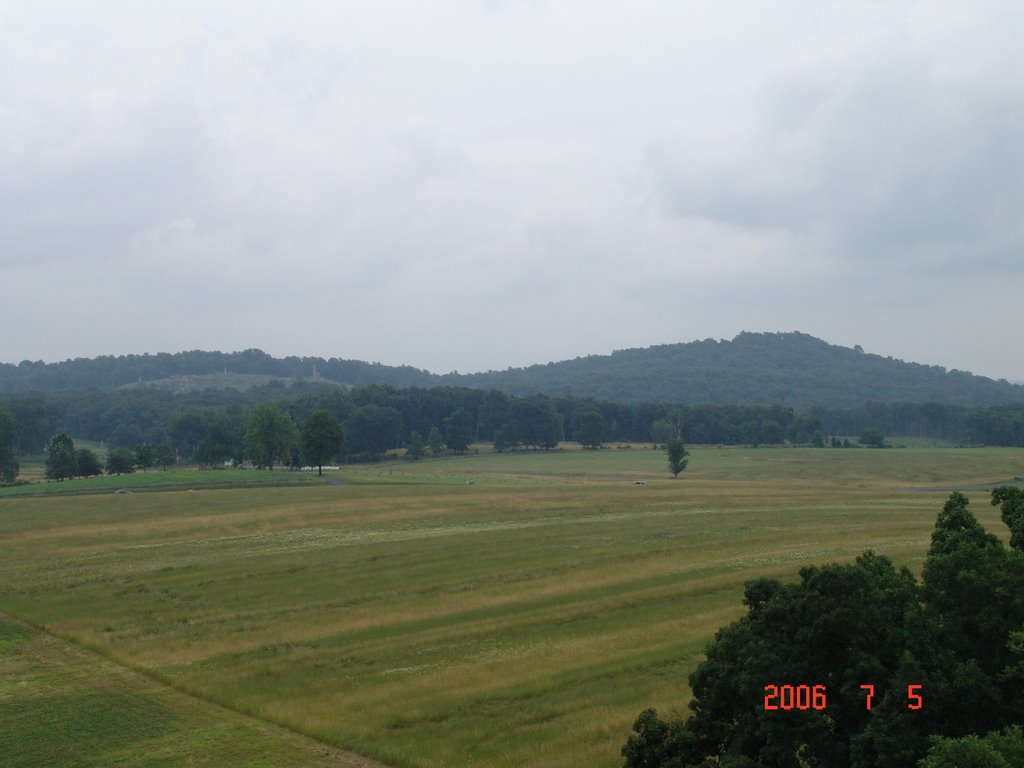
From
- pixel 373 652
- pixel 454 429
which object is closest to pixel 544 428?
pixel 454 429

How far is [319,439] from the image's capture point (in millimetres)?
118688

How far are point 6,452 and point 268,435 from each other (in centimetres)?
3619

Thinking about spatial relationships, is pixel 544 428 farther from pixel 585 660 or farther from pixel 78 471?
pixel 585 660

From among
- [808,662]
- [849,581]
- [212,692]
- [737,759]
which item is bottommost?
[212,692]

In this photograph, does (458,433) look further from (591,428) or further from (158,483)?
(158,483)

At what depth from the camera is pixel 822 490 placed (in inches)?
3659

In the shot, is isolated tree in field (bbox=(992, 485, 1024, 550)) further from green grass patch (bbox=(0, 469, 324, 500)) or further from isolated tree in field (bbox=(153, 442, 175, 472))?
isolated tree in field (bbox=(153, 442, 175, 472))

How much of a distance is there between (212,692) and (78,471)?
120918 millimetres

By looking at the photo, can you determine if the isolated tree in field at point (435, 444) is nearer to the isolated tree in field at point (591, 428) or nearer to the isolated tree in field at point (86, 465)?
the isolated tree in field at point (591, 428)

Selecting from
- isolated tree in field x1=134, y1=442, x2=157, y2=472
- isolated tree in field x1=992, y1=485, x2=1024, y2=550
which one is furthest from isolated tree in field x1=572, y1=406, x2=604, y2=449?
isolated tree in field x1=992, y1=485, x2=1024, y2=550

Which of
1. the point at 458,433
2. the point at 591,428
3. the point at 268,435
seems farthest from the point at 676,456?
the point at 458,433

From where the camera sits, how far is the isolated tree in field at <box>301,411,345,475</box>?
11859cm

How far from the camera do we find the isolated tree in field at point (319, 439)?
11859 centimetres

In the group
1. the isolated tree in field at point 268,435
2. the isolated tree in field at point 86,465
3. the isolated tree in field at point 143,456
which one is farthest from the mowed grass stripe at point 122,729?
the isolated tree in field at point 143,456
